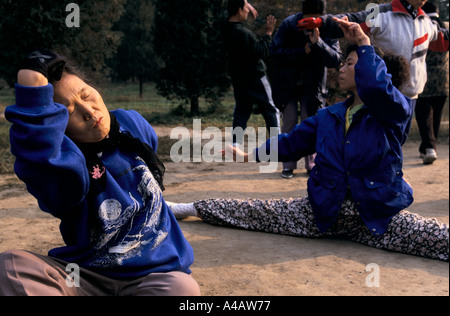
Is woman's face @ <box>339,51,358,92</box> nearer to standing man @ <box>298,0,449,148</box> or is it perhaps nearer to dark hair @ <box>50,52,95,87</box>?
standing man @ <box>298,0,449,148</box>

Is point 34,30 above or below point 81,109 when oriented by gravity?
above

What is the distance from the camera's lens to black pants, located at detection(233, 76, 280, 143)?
20.4 feet

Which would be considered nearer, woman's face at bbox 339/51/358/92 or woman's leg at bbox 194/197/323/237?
woman's face at bbox 339/51/358/92

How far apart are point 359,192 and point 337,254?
45 cm

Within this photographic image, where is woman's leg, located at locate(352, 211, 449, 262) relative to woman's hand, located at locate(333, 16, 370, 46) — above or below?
below

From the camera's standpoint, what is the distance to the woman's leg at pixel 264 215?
378 centimetres

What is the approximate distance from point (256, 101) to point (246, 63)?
49 cm

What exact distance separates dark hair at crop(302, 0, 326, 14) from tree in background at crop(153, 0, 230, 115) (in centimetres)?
685

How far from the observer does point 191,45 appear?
12.1m

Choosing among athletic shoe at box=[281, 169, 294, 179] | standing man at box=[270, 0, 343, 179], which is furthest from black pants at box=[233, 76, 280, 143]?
athletic shoe at box=[281, 169, 294, 179]

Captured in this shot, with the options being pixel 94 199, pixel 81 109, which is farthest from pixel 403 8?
pixel 94 199

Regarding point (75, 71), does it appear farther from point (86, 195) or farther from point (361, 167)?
point (361, 167)

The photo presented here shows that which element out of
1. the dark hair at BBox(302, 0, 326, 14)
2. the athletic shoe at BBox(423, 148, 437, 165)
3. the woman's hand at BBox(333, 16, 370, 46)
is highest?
the dark hair at BBox(302, 0, 326, 14)
